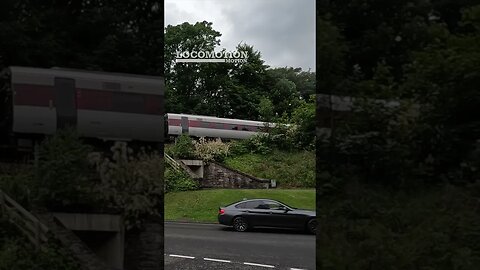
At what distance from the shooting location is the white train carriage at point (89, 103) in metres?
2.72

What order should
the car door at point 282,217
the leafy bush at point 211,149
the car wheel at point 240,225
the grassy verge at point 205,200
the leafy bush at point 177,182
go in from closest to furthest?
the car door at point 282,217 < the car wheel at point 240,225 < the grassy verge at point 205,200 < the leafy bush at point 177,182 < the leafy bush at point 211,149

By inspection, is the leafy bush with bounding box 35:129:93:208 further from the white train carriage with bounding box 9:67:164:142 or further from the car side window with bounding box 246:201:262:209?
the car side window with bounding box 246:201:262:209

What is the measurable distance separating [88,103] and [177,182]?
1.43 metres

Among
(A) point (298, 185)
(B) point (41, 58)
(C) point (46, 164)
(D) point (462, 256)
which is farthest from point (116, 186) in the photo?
(D) point (462, 256)

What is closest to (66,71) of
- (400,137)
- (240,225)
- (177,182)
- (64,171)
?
(64,171)

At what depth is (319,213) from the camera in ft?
9.62

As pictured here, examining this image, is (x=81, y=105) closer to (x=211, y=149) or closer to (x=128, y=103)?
(x=128, y=103)

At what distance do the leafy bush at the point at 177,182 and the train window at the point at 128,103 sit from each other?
1.22m

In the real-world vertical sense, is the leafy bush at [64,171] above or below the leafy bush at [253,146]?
below

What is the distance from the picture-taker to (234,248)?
3686 millimetres

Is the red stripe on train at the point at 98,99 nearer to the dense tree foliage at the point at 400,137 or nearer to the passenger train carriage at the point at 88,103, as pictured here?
the passenger train carriage at the point at 88,103

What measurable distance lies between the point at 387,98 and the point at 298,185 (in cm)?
112

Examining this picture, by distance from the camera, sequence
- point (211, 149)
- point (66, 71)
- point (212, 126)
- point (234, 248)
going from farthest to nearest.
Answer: point (211, 149) < point (212, 126) < point (234, 248) < point (66, 71)

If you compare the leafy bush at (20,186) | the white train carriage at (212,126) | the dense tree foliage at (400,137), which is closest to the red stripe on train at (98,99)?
the leafy bush at (20,186)
